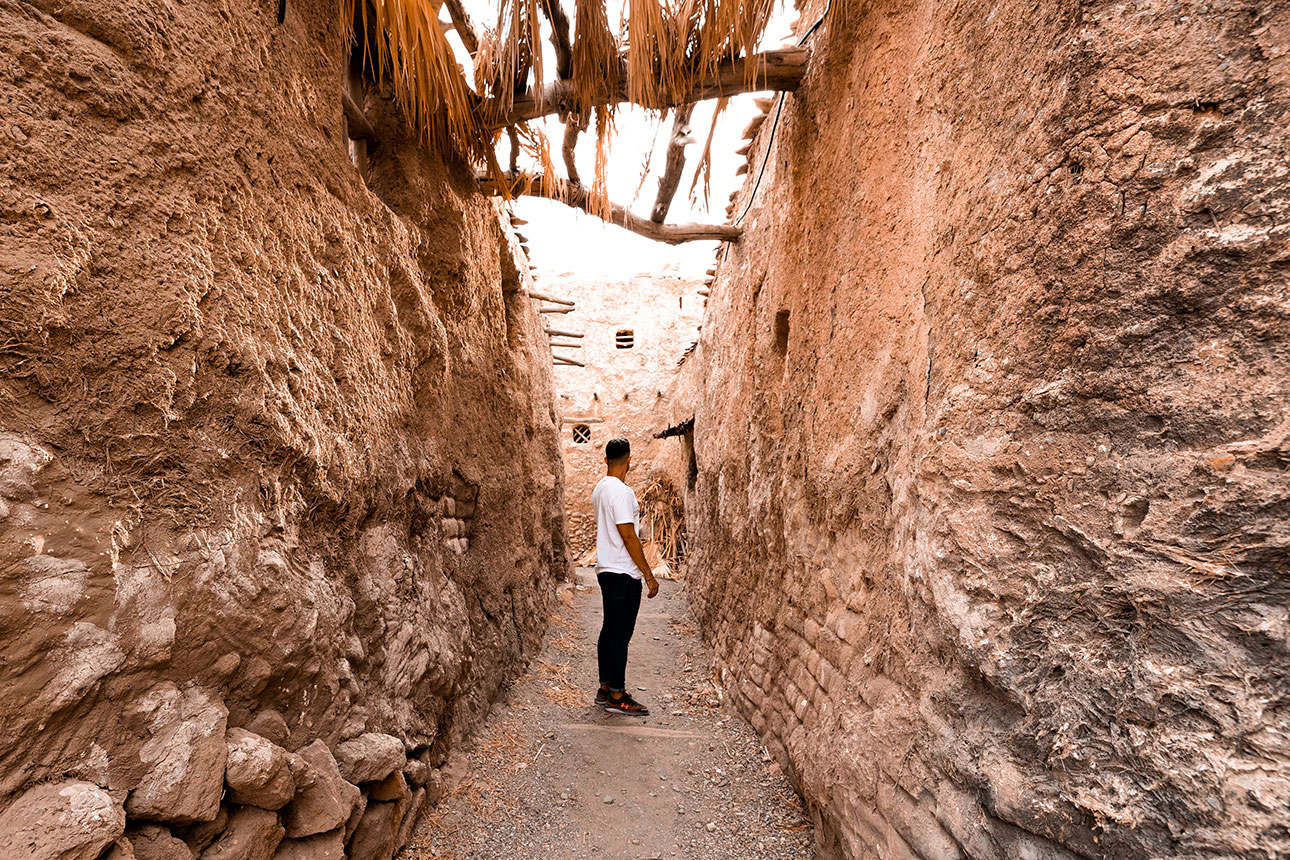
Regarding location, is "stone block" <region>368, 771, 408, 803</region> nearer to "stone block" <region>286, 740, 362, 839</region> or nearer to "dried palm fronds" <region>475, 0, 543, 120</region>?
"stone block" <region>286, 740, 362, 839</region>

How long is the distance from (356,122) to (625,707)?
3.29 meters

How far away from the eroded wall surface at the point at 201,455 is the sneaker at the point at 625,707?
3.72 feet

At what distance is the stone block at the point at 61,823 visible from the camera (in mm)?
989

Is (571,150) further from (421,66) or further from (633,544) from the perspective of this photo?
(633,544)

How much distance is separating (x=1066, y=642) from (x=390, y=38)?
274 centimetres

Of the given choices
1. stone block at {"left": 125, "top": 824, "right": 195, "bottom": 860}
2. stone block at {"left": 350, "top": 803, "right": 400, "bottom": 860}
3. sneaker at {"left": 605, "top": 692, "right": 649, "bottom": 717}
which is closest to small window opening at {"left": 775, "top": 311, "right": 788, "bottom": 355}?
sneaker at {"left": 605, "top": 692, "right": 649, "bottom": 717}

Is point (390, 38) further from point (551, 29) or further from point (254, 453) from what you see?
point (254, 453)

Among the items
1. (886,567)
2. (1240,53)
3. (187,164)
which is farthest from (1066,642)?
(187,164)

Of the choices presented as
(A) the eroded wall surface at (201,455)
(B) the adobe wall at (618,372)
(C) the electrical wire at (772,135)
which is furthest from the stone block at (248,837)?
(B) the adobe wall at (618,372)

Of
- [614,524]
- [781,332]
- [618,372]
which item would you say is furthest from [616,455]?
[618,372]

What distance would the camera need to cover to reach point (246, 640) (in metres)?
1.47

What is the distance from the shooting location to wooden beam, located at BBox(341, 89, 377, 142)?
2.46m

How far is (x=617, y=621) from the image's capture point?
3.39 meters

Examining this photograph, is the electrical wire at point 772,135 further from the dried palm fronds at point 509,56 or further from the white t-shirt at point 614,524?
the white t-shirt at point 614,524
